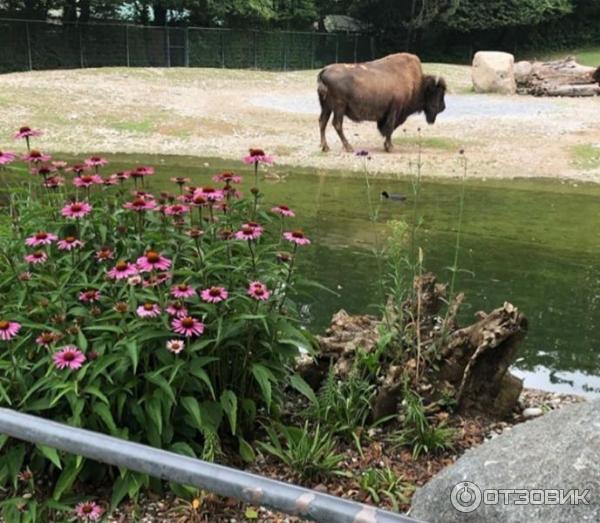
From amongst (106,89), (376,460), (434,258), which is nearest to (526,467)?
(376,460)

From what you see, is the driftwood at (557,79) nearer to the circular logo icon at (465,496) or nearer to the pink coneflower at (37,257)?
the pink coneflower at (37,257)

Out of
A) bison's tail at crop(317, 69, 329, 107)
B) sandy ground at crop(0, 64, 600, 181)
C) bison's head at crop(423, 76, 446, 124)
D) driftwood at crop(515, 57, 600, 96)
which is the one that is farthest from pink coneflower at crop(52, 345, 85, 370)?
driftwood at crop(515, 57, 600, 96)

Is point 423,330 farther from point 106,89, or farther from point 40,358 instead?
point 106,89

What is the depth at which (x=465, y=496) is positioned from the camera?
241 cm

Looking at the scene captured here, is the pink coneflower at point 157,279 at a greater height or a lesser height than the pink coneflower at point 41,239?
lesser

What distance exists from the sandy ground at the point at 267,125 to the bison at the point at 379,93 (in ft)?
1.72

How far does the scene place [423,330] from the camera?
153 inches

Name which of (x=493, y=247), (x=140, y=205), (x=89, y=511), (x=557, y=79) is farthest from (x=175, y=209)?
(x=557, y=79)

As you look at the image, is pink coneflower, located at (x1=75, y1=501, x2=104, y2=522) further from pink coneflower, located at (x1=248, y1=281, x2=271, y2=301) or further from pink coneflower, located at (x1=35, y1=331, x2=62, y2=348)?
pink coneflower, located at (x1=248, y1=281, x2=271, y2=301)

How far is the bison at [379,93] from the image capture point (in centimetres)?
1413

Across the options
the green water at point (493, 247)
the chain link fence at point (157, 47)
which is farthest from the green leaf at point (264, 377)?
the chain link fence at point (157, 47)

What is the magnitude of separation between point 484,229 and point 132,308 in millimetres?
6332

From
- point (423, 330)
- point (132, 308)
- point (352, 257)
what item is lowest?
point (352, 257)

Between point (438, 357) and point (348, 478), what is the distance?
0.81 meters
